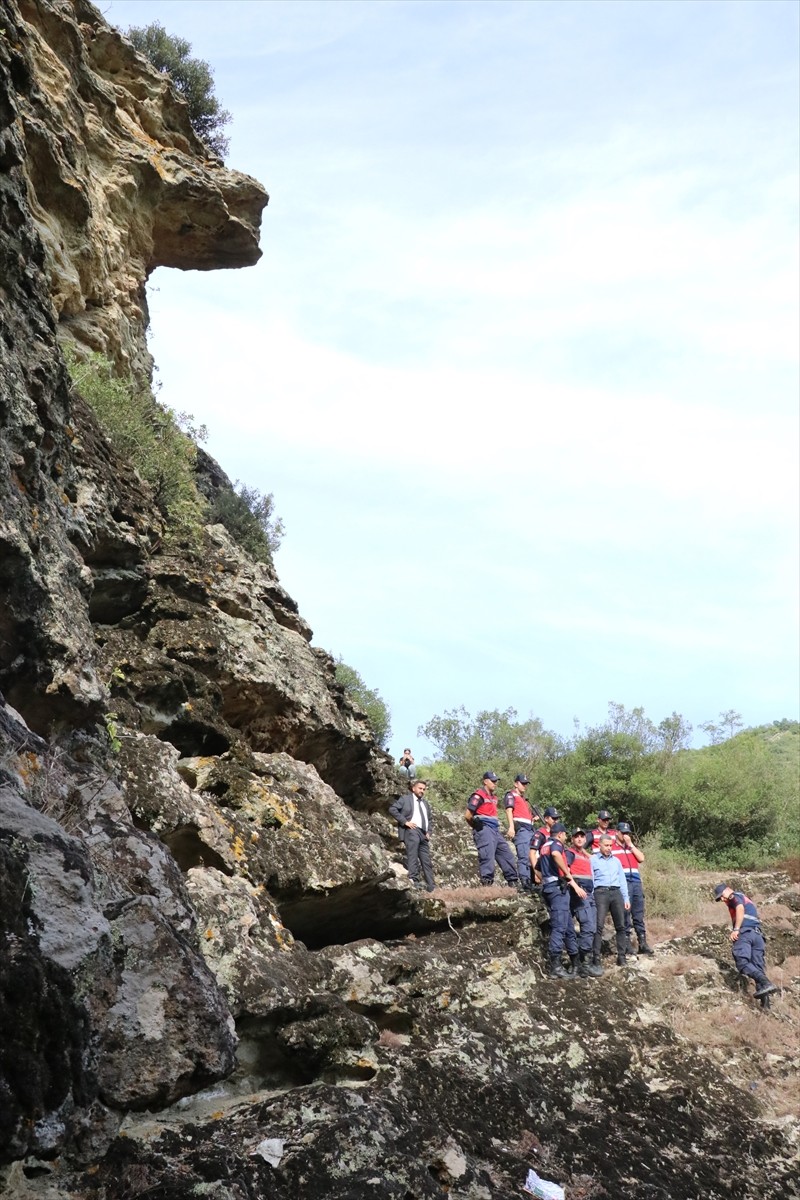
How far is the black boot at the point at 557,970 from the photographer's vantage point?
13383mm

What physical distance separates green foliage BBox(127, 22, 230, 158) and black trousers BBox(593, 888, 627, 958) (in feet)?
70.6

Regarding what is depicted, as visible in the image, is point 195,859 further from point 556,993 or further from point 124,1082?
point 556,993

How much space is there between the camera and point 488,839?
1722 centimetres

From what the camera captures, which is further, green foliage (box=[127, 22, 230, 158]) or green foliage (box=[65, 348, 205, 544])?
green foliage (box=[127, 22, 230, 158])

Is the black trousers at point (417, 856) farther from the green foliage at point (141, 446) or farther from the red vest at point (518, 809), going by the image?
the green foliage at point (141, 446)

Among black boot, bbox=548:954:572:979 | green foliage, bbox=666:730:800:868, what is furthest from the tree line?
black boot, bbox=548:954:572:979

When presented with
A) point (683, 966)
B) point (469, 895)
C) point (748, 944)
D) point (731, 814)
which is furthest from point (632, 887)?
point (731, 814)

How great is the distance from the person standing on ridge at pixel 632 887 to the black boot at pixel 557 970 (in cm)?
177

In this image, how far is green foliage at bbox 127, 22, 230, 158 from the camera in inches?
1009

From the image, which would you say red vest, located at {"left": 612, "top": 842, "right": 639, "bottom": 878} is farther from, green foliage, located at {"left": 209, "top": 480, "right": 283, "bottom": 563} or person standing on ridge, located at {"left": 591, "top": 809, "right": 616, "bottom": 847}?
green foliage, located at {"left": 209, "top": 480, "right": 283, "bottom": 563}

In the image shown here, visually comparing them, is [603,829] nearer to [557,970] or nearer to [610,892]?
[610,892]

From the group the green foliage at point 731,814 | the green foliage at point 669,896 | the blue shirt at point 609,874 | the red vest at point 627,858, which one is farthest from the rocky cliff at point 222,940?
the green foliage at point 731,814

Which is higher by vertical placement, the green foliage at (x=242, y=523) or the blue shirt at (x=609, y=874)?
the green foliage at (x=242, y=523)

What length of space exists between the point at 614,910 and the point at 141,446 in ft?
34.8
